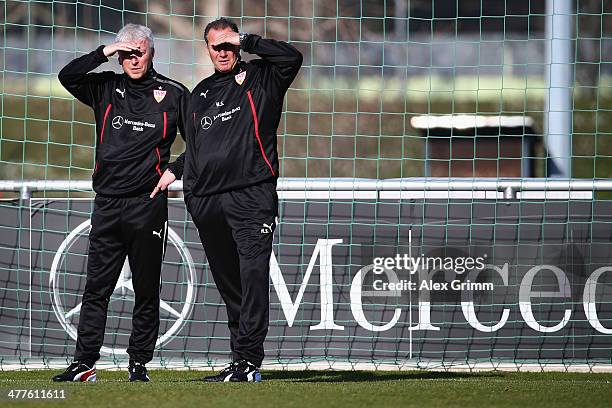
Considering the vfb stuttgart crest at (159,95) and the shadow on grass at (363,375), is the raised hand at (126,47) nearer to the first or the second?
the vfb stuttgart crest at (159,95)

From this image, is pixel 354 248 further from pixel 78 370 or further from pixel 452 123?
pixel 78 370

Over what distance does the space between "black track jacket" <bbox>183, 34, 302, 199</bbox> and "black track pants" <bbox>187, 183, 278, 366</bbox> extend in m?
0.07

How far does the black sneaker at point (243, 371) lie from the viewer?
5844 millimetres

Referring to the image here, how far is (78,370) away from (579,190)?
3.53 metres

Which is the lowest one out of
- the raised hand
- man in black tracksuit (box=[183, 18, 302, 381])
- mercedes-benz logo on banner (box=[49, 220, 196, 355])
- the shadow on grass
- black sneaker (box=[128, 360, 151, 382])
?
the shadow on grass

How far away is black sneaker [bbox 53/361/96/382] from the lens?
6.01 m

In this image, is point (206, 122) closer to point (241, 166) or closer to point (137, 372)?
point (241, 166)

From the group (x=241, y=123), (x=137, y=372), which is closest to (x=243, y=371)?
(x=137, y=372)

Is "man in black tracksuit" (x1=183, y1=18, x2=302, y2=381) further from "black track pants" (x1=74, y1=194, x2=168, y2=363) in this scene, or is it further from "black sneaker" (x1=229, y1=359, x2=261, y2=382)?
"black track pants" (x1=74, y1=194, x2=168, y2=363)

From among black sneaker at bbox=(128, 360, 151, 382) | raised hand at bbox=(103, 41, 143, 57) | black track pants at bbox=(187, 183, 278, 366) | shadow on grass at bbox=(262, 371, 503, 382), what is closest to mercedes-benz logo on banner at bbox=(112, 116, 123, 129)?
raised hand at bbox=(103, 41, 143, 57)

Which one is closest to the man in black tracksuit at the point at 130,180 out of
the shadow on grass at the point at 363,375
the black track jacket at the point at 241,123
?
the black track jacket at the point at 241,123

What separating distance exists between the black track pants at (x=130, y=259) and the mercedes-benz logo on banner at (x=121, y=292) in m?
1.71

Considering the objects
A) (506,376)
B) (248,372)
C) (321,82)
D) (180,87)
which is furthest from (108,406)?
(321,82)

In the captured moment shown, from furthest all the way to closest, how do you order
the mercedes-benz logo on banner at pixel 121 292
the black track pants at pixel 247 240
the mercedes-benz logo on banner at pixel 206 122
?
1. the mercedes-benz logo on banner at pixel 121 292
2. the mercedes-benz logo on banner at pixel 206 122
3. the black track pants at pixel 247 240
